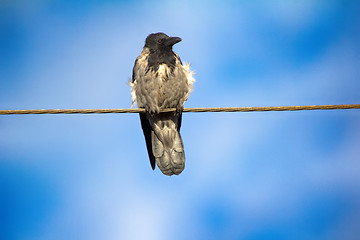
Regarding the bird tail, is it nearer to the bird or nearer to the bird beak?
the bird

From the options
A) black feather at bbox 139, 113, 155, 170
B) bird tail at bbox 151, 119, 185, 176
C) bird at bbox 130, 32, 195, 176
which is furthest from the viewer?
black feather at bbox 139, 113, 155, 170

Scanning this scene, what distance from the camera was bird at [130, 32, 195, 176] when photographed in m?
5.60

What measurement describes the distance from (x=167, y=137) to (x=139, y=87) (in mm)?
909

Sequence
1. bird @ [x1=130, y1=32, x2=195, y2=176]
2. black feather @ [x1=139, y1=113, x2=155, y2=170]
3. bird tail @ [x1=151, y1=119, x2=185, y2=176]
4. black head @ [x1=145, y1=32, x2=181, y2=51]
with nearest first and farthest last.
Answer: bird @ [x1=130, y1=32, x2=195, y2=176]
black head @ [x1=145, y1=32, x2=181, y2=51]
bird tail @ [x1=151, y1=119, x2=185, y2=176]
black feather @ [x1=139, y1=113, x2=155, y2=170]

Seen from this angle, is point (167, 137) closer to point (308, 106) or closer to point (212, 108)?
point (212, 108)

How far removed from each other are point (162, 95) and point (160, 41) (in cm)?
86

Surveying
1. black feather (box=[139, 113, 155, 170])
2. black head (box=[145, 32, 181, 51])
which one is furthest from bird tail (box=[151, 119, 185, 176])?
black head (box=[145, 32, 181, 51])

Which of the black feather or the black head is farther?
the black feather

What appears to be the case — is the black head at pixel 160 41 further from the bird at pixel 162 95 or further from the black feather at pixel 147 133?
the black feather at pixel 147 133

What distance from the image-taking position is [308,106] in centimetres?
367

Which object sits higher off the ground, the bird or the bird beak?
the bird beak

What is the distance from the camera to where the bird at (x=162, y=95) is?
560 cm

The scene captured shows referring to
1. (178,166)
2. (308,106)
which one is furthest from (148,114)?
(308,106)

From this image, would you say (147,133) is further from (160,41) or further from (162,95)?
(160,41)
